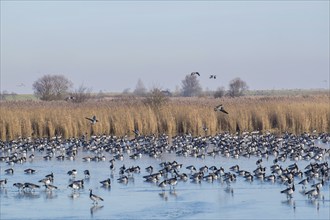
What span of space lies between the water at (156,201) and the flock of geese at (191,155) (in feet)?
0.68

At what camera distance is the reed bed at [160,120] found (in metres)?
35.7

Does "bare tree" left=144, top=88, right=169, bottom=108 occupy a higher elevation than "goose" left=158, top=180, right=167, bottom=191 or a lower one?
higher

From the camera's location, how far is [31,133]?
35594 millimetres

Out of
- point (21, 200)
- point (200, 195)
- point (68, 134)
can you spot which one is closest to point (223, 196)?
point (200, 195)

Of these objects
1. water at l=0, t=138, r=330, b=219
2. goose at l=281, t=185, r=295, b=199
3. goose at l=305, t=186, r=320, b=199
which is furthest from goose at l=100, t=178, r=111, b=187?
goose at l=305, t=186, r=320, b=199

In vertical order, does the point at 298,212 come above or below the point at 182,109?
below

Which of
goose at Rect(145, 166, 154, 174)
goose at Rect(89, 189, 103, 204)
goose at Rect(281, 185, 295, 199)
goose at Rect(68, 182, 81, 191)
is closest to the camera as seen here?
goose at Rect(89, 189, 103, 204)

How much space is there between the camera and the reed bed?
117 feet

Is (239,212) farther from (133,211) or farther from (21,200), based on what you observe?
(21,200)

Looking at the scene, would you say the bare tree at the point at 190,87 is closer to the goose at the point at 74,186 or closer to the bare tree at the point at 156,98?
the bare tree at the point at 156,98

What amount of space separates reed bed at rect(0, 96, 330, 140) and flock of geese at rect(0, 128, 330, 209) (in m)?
1.51

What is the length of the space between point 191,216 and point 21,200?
4.55m

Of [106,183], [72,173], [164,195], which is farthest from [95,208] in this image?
[72,173]

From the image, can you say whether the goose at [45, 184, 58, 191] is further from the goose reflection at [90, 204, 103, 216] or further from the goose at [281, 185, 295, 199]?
the goose at [281, 185, 295, 199]
